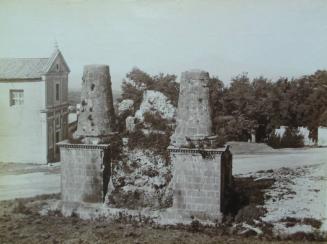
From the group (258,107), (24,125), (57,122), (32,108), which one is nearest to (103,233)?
(24,125)

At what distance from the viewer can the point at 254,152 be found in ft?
54.9

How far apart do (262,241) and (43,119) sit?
7.07m

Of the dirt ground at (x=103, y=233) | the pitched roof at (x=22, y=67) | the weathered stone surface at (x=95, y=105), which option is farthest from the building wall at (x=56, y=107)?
the dirt ground at (x=103, y=233)

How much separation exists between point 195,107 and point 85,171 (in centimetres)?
274

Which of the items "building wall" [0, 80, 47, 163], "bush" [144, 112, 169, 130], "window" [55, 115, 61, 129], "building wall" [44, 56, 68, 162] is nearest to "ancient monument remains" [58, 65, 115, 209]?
"bush" [144, 112, 169, 130]

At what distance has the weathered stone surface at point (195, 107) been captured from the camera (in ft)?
28.4

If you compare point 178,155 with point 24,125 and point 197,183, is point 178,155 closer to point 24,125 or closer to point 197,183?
point 197,183

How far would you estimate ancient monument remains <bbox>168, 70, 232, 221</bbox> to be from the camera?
8.41 m

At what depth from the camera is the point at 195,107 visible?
28.5 feet

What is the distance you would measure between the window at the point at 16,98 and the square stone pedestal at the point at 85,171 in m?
2.47

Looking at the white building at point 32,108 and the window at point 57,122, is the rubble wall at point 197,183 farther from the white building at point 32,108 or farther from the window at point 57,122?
the window at point 57,122

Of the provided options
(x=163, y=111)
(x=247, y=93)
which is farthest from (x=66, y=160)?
(x=247, y=93)

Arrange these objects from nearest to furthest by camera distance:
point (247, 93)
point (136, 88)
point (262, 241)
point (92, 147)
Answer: point (262, 241), point (92, 147), point (136, 88), point (247, 93)

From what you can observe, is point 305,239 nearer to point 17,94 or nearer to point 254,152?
point 17,94
